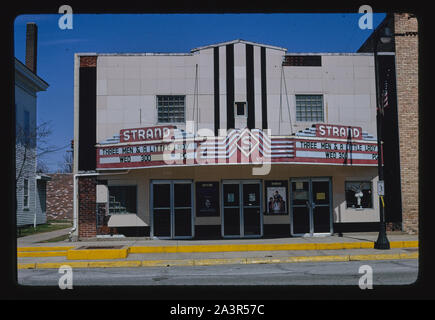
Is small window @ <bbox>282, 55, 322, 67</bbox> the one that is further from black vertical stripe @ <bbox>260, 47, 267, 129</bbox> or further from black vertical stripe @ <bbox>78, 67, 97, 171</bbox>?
black vertical stripe @ <bbox>78, 67, 97, 171</bbox>

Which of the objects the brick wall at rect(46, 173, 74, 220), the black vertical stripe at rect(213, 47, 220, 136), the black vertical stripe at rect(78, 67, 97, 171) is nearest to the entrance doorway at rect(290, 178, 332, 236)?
the black vertical stripe at rect(213, 47, 220, 136)

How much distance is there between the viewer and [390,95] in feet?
61.5

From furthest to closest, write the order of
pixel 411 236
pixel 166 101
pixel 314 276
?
pixel 166 101 → pixel 411 236 → pixel 314 276

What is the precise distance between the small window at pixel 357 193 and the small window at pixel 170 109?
7477 mm

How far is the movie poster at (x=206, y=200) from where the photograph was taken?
18.5 meters

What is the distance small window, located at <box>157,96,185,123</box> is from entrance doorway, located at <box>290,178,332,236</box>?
5379 millimetres

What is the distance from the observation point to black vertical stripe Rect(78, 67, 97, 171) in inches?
722

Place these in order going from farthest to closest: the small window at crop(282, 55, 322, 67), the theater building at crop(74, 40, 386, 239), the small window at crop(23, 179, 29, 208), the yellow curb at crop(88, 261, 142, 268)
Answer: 1. the small window at crop(23, 179, 29, 208)
2. the small window at crop(282, 55, 322, 67)
3. the theater building at crop(74, 40, 386, 239)
4. the yellow curb at crop(88, 261, 142, 268)

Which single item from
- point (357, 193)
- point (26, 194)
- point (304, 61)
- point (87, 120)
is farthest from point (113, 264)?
point (26, 194)

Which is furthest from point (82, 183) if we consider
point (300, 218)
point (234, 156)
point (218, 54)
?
point (300, 218)

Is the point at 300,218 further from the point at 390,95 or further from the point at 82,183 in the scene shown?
the point at 82,183

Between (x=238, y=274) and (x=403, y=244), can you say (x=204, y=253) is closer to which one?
(x=238, y=274)

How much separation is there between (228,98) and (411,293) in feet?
54.8
